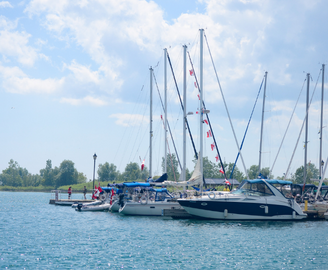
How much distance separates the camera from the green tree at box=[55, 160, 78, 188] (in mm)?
162125

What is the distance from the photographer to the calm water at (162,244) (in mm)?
18125

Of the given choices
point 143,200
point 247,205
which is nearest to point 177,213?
point 143,200

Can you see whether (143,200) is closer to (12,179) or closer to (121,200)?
(121,200)

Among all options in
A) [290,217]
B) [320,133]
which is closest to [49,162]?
[320,133]

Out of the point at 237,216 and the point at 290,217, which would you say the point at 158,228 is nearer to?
the point at 237,216

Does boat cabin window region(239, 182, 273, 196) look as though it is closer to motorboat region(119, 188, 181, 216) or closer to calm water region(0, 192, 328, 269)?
calm water region(0, 192, 328, 269)

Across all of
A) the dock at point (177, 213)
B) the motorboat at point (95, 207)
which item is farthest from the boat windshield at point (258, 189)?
the motorboat at point (95, 207)

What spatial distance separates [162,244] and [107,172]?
488 feet

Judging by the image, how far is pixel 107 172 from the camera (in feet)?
555

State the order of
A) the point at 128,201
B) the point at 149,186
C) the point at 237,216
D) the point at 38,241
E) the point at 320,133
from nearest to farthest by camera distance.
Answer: the point at 38,241, the point at 237,216, the point at 128,201, the point at 149,186, the point at 320,133

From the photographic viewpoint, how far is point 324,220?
36.0 meters

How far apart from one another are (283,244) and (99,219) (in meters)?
17.8

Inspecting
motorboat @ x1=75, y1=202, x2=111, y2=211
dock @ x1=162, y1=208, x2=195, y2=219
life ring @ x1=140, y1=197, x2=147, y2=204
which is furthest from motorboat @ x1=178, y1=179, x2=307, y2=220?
motorboat @ x1=75, y1=202, x2=111, y2=211

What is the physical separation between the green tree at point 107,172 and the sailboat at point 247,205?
13745 centimetres
